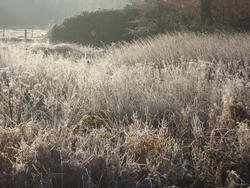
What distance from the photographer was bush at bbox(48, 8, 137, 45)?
71.9 ft

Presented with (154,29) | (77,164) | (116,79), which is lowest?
(77,164)

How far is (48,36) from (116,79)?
71.0ft

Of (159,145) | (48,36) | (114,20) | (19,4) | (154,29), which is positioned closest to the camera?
(159,145)

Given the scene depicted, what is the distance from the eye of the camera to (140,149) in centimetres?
267

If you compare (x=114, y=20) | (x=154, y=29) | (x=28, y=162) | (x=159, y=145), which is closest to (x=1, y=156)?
(x=28, y=162)

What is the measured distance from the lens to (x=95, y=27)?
23000 millimetres

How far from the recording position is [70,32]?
76.7ft

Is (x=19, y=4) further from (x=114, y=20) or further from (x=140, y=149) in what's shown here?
(x=140, y=149)

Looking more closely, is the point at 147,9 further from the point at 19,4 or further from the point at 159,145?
the point at 19,4

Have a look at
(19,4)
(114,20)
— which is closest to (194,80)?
(114,20)

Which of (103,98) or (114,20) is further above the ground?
(114,20)

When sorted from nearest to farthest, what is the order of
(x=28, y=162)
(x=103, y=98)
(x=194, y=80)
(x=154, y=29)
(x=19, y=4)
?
(x=28, y=162), (x=103, y=98), (x=194, y=80), (x=154, y=29), (x=19, y=4)

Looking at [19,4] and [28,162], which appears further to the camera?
[19,4]

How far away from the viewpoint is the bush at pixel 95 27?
21.9 m
